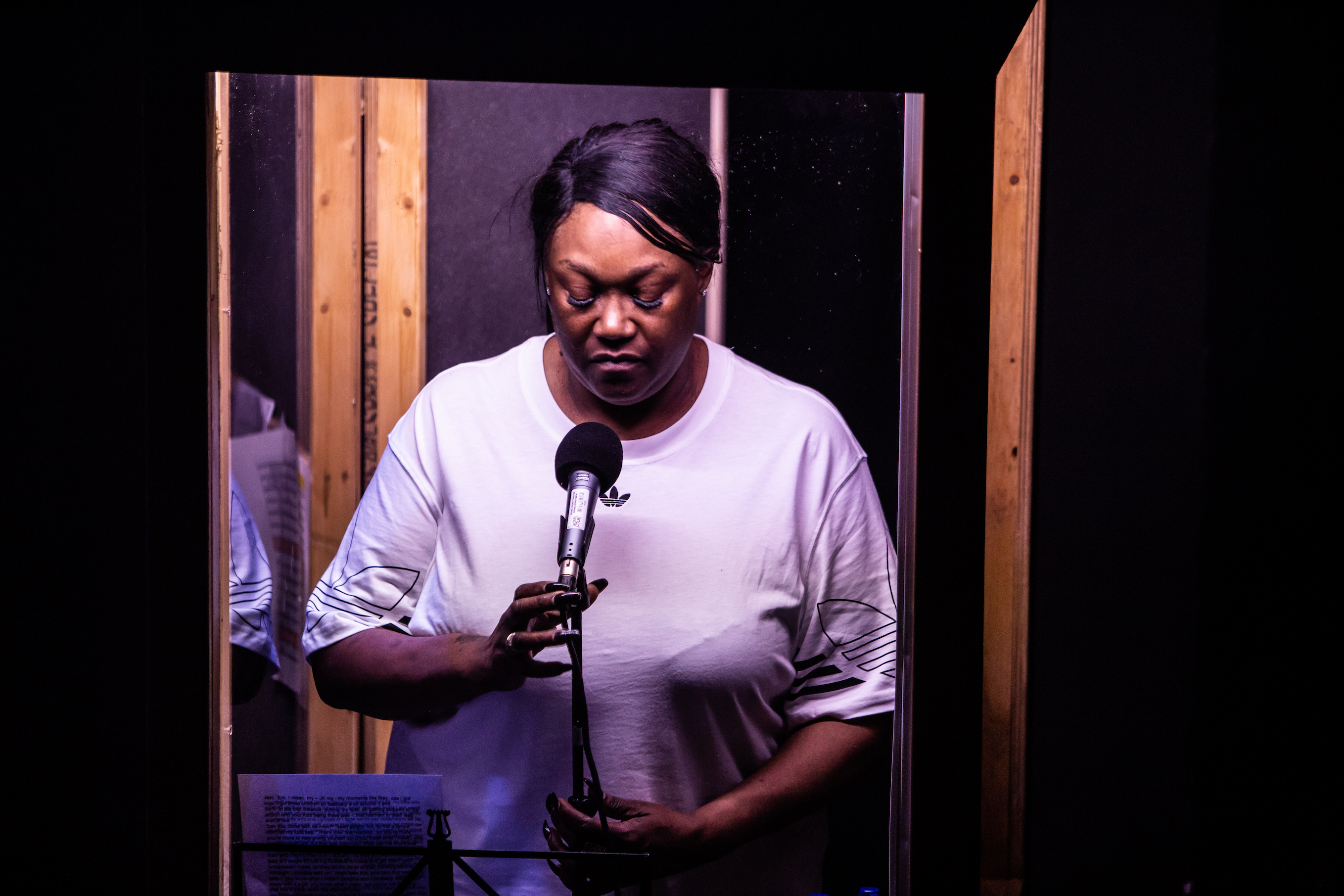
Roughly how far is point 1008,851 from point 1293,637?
0.65 m

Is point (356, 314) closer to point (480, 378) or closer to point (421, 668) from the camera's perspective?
point (480, 378)

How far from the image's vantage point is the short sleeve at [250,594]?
5.47 ft

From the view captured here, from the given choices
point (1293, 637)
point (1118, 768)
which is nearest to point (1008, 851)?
point (1118, 768)

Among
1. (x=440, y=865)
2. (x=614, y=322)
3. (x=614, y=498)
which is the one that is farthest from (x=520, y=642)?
(x=614, y=322)

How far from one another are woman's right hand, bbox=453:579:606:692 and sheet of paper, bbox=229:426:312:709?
0.30m

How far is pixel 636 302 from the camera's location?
162 centimetres

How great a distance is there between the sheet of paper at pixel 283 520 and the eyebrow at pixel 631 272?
1.91 feet

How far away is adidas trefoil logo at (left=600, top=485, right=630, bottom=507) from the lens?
162 cm

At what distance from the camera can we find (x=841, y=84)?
1.67 metres

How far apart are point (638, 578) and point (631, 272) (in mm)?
525

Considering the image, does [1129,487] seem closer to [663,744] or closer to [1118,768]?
[1118,768]

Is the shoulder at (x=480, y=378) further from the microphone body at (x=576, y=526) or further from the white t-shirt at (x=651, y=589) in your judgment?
the microphone body at (x=576, y=526)

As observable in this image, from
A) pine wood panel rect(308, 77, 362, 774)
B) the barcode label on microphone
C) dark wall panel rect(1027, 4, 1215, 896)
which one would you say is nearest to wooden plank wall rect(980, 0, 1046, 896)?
dark wall panel rect(1027, 4, 1215, 896)

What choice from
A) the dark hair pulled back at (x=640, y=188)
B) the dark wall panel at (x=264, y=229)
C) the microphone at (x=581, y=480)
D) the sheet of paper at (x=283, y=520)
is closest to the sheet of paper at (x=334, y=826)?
the sheet of paper at (x=283, y=520)
